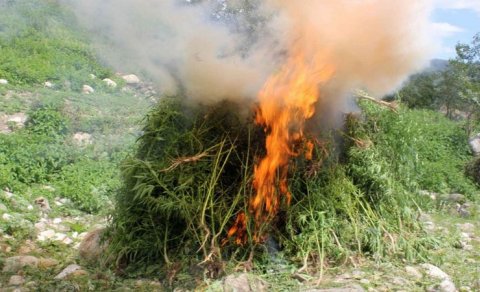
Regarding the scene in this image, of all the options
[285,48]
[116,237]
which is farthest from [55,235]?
[285,48]

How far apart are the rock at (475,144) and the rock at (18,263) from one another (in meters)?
7.91

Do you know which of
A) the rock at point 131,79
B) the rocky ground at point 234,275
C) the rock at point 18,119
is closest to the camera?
the rocky ground at point 234,275

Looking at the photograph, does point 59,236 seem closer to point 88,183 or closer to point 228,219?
point 88,183

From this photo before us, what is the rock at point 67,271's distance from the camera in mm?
3572

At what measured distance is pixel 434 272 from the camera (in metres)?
3.64

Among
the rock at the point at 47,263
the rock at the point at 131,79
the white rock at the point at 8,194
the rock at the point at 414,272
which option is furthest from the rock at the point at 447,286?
the rock at the point at 131,79

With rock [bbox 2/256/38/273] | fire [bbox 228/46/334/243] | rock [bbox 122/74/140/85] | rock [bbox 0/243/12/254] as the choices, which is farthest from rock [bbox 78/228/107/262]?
rock [bbox 122/74/140/85]

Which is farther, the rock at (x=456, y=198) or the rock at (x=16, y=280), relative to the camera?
the rock at (x=456, y=198)

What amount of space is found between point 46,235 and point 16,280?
1101 millimetres

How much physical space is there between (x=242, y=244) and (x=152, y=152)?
0.90 metres

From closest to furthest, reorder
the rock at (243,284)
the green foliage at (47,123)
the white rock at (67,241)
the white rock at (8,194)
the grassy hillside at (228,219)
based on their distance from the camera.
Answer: the rock at (243,284) < the grassy hillside at (228,219) < the white rock at (67,241) < the white rock at (8,194) < the green foliage at (47,123)

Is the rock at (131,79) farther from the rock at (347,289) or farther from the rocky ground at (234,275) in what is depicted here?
the rock at (347,289)

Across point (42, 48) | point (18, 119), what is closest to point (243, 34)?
point (18, 119)

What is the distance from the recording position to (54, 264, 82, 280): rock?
3.57m
